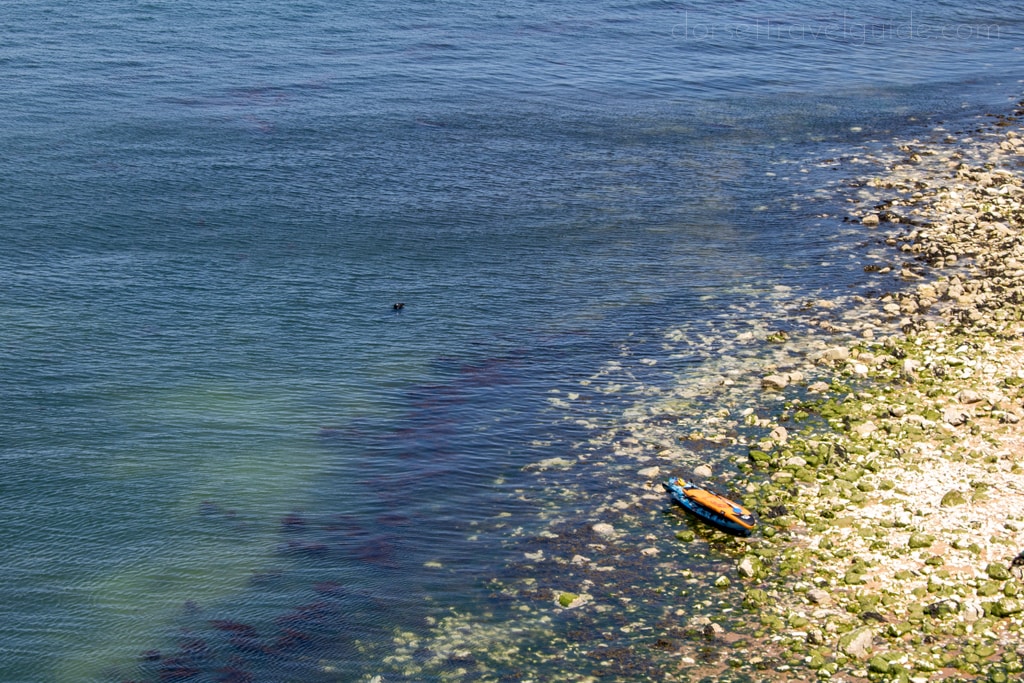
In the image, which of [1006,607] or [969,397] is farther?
[969,397]

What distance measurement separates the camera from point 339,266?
6631 cm

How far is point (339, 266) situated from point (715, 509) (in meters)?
33.6

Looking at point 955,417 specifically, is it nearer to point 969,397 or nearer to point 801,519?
point 969,397

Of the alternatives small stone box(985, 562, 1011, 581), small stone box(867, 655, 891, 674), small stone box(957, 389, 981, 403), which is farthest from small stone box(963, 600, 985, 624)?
small stone box(957, 389, 981, 403)

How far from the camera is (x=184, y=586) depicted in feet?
130

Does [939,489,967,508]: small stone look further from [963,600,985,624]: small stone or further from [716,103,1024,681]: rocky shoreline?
[963,600,985,624]: small stone

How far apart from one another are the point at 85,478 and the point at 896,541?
31.9 metres

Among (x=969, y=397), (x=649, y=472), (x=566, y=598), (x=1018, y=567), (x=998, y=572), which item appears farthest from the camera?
(x=969, y=397)

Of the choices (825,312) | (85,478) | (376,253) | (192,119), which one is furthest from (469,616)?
(192,119)

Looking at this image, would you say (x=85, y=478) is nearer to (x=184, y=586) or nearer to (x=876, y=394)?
(x=184, y=586)

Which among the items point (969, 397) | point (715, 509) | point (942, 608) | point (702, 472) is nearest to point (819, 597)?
point (942, 608)

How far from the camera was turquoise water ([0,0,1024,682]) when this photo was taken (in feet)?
132

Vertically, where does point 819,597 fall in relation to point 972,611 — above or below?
below

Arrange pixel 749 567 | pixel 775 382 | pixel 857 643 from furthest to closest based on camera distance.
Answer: pixel 775 382 < pixel 749 567 < pixel 857 643
